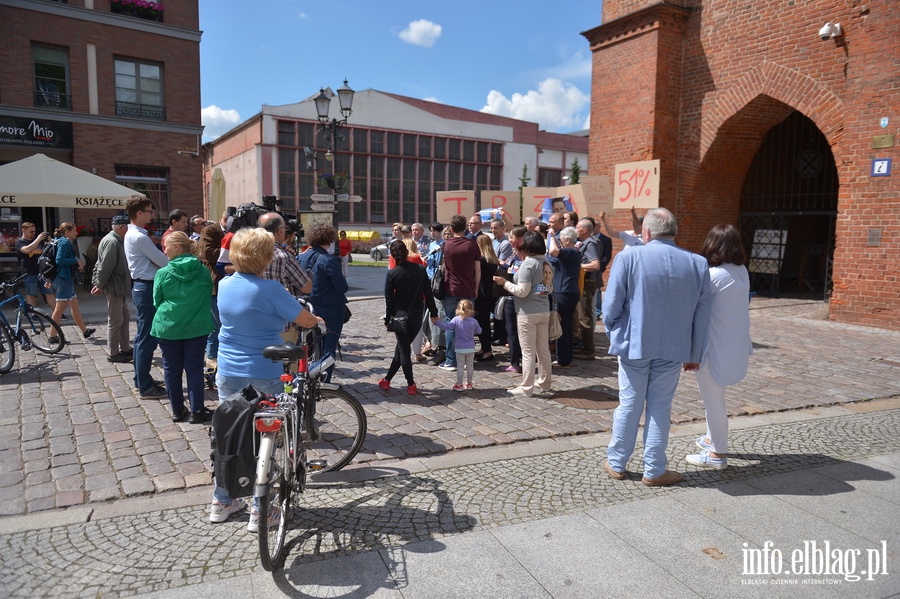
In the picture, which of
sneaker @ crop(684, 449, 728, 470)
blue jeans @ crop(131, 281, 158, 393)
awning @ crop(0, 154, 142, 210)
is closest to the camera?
sneaker @ crop(684, 449, 728, 470)

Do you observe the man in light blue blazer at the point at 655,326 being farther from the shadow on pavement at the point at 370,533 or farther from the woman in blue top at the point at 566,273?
the woman in blue top at the point at 566,273

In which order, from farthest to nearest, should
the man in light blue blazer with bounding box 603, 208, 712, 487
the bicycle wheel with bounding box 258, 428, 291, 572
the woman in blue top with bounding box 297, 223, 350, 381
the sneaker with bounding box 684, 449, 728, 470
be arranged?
Answer: the woman in blue top with bounding box 297, 223, 350, 381 < the sneaker with bounding box 684, 449, 728, 470 < the man in light blue blazer with bounding box 603, 208, 712, 487 < the bicycle wheel with bounding box 258, 428, 291, 572

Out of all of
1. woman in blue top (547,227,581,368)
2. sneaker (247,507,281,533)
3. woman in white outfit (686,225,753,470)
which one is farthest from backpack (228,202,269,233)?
woman in white outfit (686,225,753,470)

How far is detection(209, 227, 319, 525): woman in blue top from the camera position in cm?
355

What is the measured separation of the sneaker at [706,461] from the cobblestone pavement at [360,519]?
0.27 feet

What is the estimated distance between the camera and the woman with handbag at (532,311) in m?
6.12

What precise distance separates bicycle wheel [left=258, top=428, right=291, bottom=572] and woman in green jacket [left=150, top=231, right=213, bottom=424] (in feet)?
7.94

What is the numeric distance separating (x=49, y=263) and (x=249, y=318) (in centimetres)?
684

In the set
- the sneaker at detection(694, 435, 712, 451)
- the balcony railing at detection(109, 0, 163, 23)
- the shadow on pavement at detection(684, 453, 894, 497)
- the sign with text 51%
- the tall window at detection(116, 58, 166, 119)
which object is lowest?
the shadow on pavement at detection(684, 453, 894, 497)

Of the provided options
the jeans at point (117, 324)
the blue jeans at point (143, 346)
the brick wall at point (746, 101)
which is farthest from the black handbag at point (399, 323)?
the brick wall at point (746, 101)

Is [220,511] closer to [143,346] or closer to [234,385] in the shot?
[234,385]

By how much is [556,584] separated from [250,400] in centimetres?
188

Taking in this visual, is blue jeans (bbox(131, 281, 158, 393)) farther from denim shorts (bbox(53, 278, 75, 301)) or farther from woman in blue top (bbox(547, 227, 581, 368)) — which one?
woman in blue top (bbox(547, 227, 581, 368))

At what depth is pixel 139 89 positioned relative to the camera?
1911 centimetres
